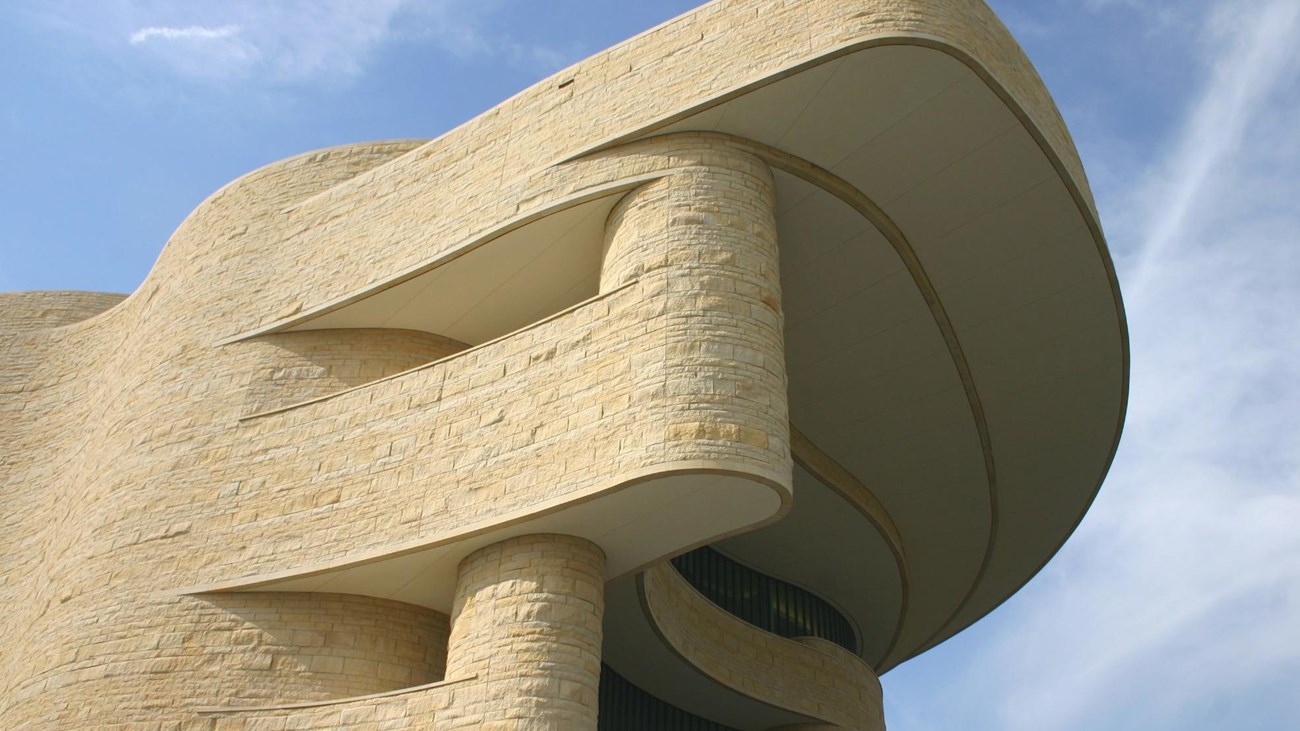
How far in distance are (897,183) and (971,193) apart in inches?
31.5

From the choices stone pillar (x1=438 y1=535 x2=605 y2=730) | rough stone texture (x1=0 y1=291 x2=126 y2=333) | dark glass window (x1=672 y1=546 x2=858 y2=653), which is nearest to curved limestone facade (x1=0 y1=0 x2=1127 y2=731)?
stone pillar (x1=438 y1=535 x2=605 y2=730)

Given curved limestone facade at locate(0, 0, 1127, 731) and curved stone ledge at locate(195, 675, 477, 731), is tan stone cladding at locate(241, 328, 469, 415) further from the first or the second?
curved stone ledge at locate(195, 675, 477, 731)

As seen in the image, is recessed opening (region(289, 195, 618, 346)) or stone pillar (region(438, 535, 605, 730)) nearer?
stone pillar (region(438, 535, 605, 730))

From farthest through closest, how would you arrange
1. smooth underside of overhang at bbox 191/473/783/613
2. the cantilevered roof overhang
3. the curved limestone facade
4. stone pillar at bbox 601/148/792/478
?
the cantilevered roof overhang < the curved limestone facade < smooth underside of overhang at bbox 191/473/783/613 < stone pillar at bbox 601/148/792/478

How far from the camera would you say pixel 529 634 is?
30.9 feet

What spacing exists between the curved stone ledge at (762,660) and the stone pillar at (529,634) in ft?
8.01

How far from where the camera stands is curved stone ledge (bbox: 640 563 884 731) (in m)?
13.3

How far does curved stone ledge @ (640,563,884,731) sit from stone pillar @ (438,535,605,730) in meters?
2.44

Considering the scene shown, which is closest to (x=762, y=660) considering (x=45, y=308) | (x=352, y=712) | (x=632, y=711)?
(x=632, y=711)

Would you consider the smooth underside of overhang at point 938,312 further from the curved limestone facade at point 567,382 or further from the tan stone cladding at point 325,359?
the tan stone cladding at point 325,359

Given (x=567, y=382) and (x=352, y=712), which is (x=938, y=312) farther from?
(x=352, y=712)

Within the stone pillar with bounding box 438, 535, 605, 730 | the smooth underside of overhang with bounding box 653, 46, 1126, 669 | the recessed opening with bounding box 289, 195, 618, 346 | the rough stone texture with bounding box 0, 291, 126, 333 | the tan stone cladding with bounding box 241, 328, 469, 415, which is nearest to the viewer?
the stone pillar with bounding box 438, 535, 605, 730

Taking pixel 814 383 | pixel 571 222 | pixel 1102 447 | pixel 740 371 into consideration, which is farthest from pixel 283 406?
pixel 1102 447

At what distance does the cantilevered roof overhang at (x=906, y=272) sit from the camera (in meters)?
11.1
